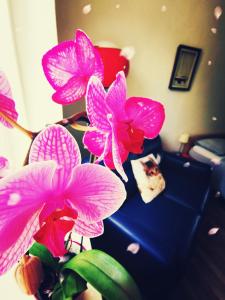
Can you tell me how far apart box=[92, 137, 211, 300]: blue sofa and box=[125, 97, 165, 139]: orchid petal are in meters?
1.19

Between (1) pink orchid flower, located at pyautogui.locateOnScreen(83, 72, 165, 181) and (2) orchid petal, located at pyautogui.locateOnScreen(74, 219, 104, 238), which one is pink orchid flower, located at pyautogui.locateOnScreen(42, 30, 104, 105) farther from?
(2) orchid petal, located at pyautogui.locateOnScreen(74, 219, 104, 238)

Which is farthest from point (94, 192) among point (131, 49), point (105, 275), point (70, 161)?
point (131, 49)

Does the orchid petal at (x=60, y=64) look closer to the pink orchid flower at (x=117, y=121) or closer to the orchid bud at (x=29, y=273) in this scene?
the pink orchid flower at (x=117, y=121)

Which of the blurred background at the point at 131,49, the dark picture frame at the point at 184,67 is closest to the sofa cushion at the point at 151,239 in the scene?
the blurred background at the point at 131,49

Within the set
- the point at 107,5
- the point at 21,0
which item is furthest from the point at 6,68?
the point at 107,5

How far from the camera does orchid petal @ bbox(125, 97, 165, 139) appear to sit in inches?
9.6

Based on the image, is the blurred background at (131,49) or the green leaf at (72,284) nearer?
the green leaf at (72,284)

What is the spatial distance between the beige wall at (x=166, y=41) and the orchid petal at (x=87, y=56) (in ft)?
4.63

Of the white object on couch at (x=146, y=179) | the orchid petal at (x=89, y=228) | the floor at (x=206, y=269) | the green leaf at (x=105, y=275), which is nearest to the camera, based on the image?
the orchid petal at (x=89, y=228)

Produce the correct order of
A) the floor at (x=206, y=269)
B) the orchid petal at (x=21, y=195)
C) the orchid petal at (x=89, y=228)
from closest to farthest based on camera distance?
the orchid petal at (x=21, y=195), the orchid petal at (x=89, y=228), the floor at (x=206, y=269)

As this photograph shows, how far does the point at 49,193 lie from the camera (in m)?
0.21

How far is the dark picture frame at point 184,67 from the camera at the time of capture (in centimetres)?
229

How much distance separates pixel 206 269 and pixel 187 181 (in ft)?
2.63

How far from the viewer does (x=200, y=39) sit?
237 cm
